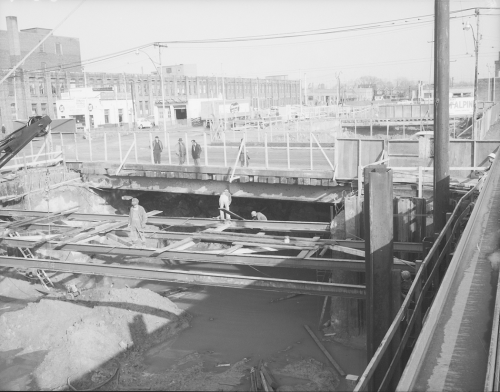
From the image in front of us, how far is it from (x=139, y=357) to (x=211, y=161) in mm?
14210

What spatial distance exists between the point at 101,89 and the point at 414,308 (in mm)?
65242

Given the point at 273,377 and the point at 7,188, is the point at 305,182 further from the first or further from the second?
the point at 7,188

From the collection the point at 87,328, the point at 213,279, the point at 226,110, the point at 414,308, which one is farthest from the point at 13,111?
the point at 414,308

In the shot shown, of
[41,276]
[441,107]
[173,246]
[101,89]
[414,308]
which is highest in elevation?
[101,89]

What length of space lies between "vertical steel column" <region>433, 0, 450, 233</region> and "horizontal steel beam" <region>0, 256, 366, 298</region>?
240cm

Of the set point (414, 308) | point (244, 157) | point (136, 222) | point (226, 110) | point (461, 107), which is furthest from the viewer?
point (226, 110)

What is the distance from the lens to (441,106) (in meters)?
10.2

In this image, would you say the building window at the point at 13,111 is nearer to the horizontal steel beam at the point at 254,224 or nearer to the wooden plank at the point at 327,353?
the horizontal steel beam at the point at 254,224

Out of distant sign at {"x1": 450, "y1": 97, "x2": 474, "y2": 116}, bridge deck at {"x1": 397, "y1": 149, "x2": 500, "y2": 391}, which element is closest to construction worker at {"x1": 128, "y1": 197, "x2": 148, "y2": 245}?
bridge deck at {"x1": 397, "y1": 149, "x2": 500, "y2": 391}

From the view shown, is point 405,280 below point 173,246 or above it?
below

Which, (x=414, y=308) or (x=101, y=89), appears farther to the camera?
(x=101, y=89)

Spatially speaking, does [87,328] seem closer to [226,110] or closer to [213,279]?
[213,279]

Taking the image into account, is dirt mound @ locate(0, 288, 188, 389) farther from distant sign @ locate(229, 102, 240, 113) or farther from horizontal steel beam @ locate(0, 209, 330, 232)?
distant sign @ locate(229, 102, 240, 113)

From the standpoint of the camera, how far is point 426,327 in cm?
497
